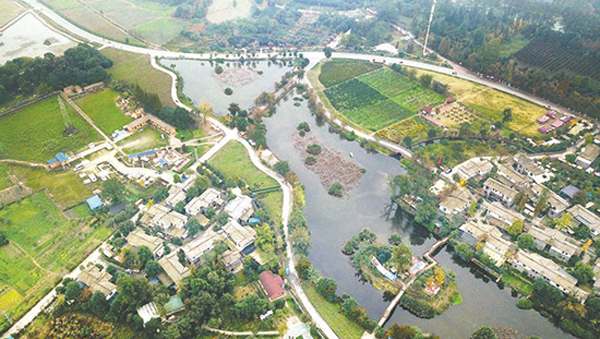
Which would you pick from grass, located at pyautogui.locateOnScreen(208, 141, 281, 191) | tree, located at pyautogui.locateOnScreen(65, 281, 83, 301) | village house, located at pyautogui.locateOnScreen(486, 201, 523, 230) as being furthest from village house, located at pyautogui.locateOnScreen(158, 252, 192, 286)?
village house, located at pyautogui.locateOnScreen(486, 201, 523, 230)

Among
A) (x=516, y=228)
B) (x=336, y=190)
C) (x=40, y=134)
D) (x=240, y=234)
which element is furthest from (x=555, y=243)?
(x=40, y=134)

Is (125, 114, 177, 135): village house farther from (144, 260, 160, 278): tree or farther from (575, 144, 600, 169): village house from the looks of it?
(575, 144, 600, 169): village house

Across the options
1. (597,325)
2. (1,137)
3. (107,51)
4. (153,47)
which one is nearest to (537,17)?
(597,325)

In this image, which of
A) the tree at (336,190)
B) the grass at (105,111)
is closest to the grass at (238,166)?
the tree at (336,190)

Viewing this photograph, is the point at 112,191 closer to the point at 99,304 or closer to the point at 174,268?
the point at 174,268

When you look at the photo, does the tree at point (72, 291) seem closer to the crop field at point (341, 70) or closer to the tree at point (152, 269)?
the tree at point (152, 269)

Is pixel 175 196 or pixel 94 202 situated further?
pixel 175 196
